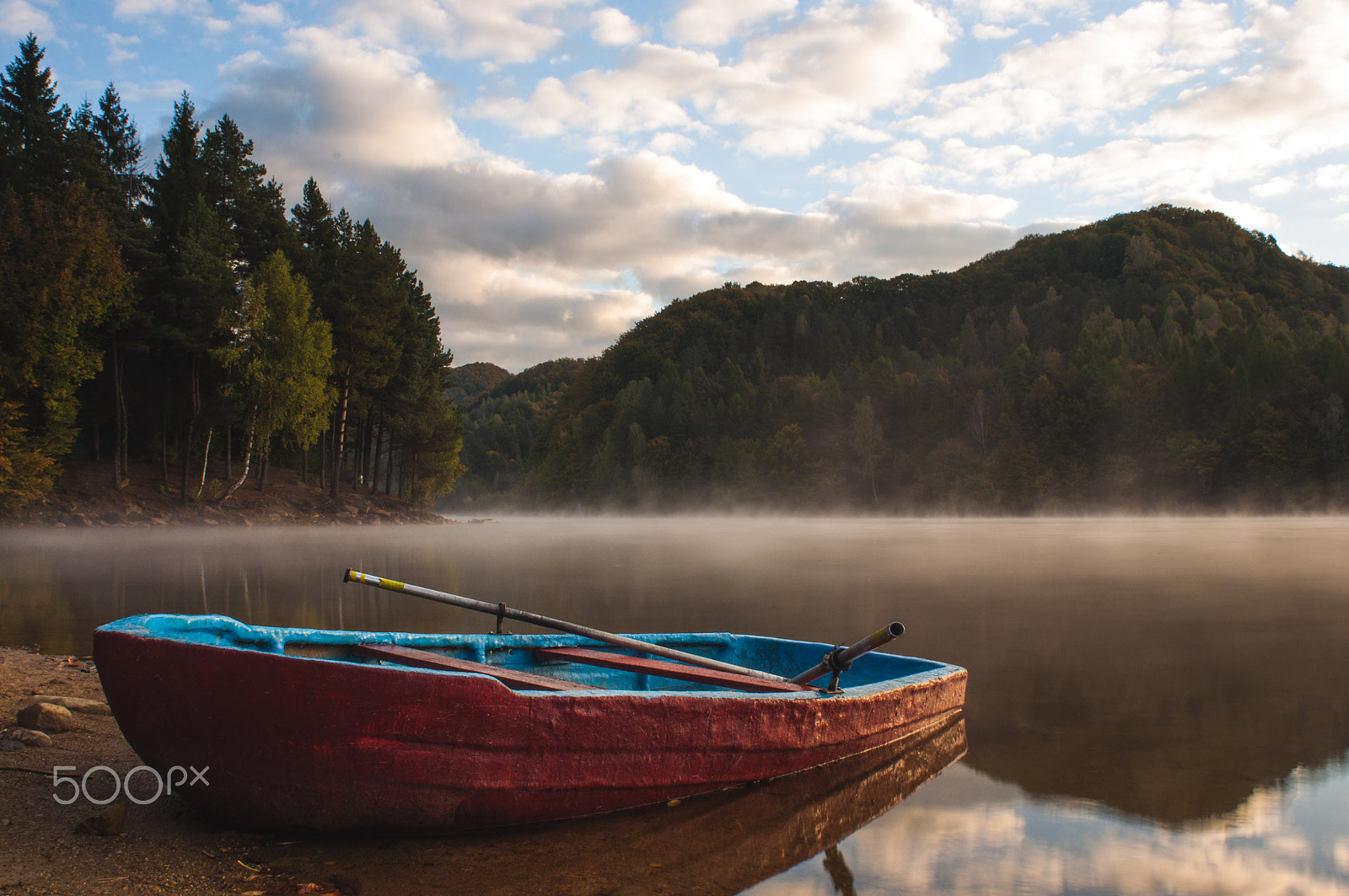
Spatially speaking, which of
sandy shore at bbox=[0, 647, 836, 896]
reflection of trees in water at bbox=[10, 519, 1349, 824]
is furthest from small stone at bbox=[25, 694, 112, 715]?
reflection of trees in water at bbox=[10, 519, 1349, 824]

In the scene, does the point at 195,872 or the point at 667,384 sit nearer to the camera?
the point at 195,872

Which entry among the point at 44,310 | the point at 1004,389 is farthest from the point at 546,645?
the point at 1004,389

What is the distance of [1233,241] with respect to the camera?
115938 millimetres

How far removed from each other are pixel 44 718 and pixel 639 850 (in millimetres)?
4482

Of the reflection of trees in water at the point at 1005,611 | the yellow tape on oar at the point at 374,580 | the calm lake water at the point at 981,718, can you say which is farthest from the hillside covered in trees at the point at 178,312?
the yellow tape on oar at the point at 374,580

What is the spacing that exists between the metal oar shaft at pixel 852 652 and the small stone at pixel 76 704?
5.42 meters

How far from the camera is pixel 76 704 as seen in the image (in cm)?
A: 664

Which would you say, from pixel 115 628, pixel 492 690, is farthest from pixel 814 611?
pixel 115 628

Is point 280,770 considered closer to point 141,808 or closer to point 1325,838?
point 141,808

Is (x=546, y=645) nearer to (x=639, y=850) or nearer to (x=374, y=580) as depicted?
(x=374, y=580)

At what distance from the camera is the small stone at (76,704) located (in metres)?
6.55

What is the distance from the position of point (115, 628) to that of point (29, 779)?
4.75ft

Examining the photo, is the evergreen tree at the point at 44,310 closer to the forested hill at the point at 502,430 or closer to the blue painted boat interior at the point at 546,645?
the blue painted boat interior at the point at 546,645

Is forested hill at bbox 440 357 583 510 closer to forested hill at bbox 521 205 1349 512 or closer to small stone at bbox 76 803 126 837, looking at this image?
forested hill at bbox 521 205 1349 512
